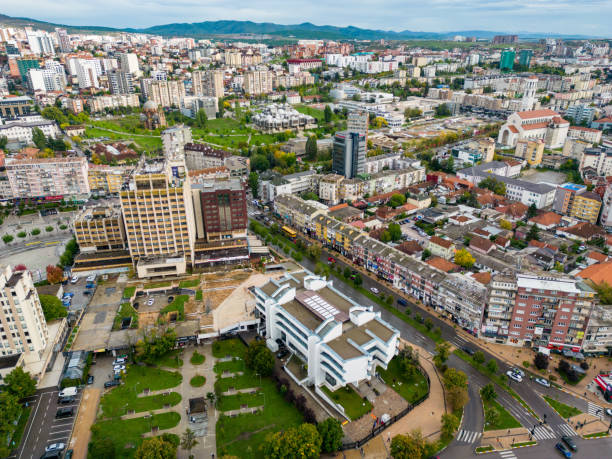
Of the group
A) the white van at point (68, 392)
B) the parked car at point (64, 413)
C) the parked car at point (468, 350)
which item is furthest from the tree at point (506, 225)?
the parked car at point (64, 413)

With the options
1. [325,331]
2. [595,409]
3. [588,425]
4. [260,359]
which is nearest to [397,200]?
[325,331]

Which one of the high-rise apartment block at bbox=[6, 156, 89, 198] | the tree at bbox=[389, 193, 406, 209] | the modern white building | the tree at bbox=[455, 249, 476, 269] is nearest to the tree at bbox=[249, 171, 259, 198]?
the tree at bbox=[389, 193, 406, 209]

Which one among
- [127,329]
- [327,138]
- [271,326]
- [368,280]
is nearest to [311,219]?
[368,280]

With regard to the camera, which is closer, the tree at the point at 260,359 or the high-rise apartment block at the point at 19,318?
the high-rise apartment block at the point at 19,318

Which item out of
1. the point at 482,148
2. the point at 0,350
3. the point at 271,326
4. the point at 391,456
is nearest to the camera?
the point at 391,456

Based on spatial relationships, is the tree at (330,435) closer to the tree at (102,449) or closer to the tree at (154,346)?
the tree at (102,449)

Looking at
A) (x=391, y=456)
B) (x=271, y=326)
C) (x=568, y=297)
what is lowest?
(x=391, y=456)

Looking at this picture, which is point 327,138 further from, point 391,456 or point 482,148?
point 391,456

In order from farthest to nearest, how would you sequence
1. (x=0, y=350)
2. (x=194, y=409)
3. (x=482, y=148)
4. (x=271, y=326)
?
(x=482, y=148) → (x=271, y=326) → (x=0, y=350) → (x=194, y=409)
